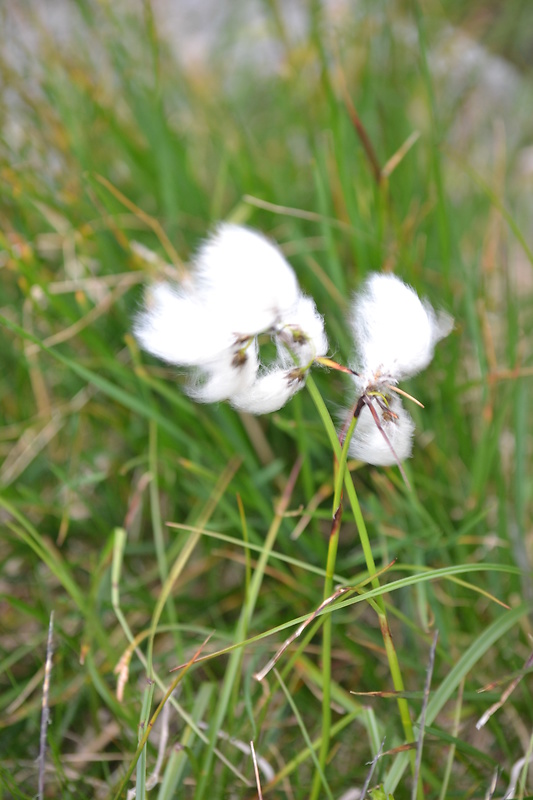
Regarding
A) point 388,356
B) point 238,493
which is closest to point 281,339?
point 388,356

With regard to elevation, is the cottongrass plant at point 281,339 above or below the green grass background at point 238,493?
above

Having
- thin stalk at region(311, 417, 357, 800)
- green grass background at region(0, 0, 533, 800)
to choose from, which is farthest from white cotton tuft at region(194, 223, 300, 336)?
green grass background at region(0, 0, 533, 800)

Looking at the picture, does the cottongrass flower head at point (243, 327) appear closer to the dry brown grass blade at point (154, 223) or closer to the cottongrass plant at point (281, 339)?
the cottongrass plant at point (281, 339)

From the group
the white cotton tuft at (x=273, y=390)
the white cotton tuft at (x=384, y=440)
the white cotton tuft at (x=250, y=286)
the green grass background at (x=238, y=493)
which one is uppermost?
the white cotton tuft at (x=250, y=286)

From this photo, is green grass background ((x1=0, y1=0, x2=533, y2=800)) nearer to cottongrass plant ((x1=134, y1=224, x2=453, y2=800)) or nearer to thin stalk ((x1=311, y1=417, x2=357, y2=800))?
thin stalk ((x1=311, y1=417, x2=357, y2=800))

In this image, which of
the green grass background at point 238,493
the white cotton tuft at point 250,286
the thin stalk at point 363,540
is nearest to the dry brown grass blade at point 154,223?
the green grass background at point 238,493

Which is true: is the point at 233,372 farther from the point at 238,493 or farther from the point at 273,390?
the point at 238,493
